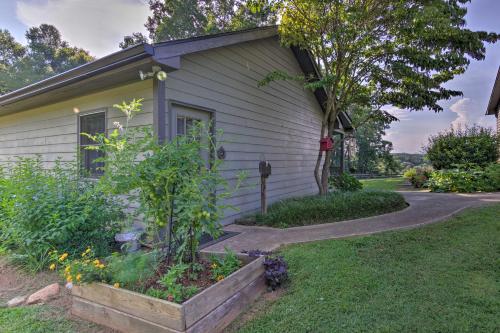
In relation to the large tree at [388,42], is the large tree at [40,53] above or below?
above

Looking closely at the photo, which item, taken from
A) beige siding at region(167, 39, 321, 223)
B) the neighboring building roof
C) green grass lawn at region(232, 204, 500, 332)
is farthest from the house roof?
the neighboring building roof

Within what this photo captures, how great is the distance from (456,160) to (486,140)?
1.20m

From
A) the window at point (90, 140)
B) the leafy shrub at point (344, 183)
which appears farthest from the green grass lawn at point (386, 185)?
the window at point (90, 140)

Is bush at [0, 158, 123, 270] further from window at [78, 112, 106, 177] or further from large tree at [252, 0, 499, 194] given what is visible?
large tree at [252, 0, 499, 194]

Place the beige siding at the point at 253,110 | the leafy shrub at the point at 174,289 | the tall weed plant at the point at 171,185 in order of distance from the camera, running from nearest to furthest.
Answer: the leafy shrub at the point at 174,289 < the tall weed plant at the point at 171,185 < the beige siding at the point at 253,110

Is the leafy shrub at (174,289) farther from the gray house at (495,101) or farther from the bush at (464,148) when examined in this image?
the gray house at (495,101)

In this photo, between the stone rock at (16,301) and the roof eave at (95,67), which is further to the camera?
the roof eave at (95,67)

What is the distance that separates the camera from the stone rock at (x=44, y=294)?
2.63 metres

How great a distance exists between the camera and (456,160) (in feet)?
34.8

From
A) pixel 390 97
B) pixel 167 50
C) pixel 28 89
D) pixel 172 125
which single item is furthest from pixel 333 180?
pixel 28 89

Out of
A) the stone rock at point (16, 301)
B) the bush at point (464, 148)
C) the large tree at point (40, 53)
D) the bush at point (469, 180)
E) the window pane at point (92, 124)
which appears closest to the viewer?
the stone rock at point (16, 301)

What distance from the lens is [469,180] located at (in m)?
8.98

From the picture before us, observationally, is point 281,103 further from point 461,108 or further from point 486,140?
point 461,108

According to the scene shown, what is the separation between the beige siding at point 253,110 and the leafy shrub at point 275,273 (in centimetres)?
105
